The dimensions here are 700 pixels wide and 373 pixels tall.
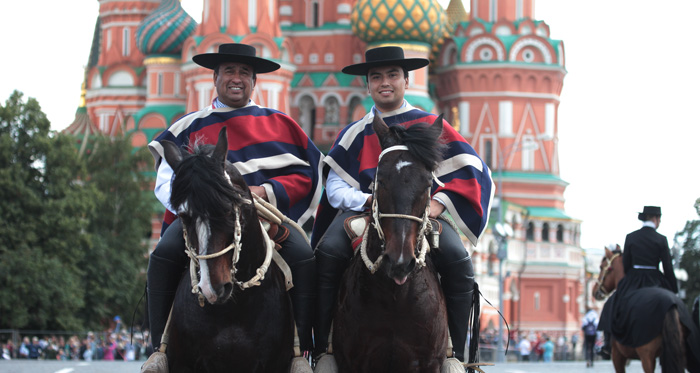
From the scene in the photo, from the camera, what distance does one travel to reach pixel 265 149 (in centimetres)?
845

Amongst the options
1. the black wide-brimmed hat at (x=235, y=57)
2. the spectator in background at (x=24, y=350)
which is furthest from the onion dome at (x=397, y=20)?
the black wide-brimmed hat at (x=235, y=57)

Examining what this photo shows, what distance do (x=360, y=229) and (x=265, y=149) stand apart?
1.02m

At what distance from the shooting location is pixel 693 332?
13.3m

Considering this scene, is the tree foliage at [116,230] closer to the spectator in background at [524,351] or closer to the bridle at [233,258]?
the spectator in background at [524,351]

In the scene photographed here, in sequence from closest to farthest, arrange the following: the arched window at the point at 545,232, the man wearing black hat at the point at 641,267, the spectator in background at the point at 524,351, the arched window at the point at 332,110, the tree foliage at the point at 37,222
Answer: the man wearing black hat at the point at 641,267 → the tree foliage at the point at 37,222 → the spectator in background at the point at 524,351 → the arched window at the point at 332,110 → the arched window at the point at 545,232

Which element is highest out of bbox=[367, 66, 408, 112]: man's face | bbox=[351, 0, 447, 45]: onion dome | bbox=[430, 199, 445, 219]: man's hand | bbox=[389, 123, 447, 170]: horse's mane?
bbox=[351, 0, 447, 45]: onion dome

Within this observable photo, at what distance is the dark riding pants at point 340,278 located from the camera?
7.87 metres

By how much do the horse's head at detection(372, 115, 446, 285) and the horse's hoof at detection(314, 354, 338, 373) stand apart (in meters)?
0.92

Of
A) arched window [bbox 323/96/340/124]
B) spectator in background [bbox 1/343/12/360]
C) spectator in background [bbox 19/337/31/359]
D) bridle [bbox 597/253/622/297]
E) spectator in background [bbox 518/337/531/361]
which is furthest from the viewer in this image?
arched window [bbox 323/96/340/124]

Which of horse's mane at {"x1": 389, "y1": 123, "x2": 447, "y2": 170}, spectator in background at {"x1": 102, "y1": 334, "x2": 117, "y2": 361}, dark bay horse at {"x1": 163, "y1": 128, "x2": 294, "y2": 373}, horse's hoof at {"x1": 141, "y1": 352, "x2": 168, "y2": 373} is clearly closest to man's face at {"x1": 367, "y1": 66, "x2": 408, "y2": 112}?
horse's mane at {"x1": 389, "y1": 123, "x2": 447, "y2": 170}

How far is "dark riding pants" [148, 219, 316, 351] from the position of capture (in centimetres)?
775

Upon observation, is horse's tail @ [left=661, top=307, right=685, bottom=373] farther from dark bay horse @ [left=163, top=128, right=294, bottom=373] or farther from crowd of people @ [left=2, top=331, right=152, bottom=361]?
crowd of people @ [left=2, top=331, right=152, bottom=361]

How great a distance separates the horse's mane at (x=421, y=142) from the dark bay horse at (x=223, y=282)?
2.89 ft

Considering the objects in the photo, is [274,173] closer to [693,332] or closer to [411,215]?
[411,215]
